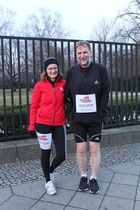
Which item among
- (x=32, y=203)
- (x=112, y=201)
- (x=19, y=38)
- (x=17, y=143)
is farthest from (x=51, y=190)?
(x=19, y=38)

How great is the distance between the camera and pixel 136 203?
258cm

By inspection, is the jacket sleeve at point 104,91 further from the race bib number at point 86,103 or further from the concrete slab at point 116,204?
the concrete slab at point 116,204

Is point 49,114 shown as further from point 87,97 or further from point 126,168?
point 126,168

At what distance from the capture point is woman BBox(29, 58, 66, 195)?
284 cm

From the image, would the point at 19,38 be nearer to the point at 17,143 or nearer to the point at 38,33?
the point at 17,143

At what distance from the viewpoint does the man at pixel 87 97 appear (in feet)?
9.17

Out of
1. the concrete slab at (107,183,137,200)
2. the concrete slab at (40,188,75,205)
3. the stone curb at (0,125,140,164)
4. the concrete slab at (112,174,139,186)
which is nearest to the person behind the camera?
the concrete slab at (40,188,75,205)

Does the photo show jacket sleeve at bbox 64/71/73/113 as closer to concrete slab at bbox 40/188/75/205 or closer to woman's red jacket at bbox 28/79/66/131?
woman's red jacket at bbox 28/79/66/131

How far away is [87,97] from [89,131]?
48 cm

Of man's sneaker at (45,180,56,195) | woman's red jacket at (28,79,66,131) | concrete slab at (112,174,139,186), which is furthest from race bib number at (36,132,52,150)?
concrete slab at (112,174,139,186)

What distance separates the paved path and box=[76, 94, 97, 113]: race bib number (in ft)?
→ 3.63

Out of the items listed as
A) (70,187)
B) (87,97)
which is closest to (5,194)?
(70,187)

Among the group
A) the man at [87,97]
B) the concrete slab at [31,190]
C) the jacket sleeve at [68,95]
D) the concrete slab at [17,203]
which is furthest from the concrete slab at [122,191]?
the jacket sleeve at [68,95]

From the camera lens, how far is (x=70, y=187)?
3.04m
